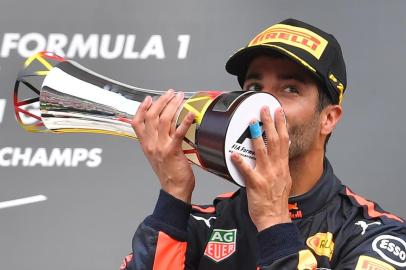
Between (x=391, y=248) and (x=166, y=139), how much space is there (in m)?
0.40

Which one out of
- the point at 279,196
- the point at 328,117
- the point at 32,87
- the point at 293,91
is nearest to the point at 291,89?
the point at 293,91

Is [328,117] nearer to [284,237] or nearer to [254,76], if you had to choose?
[254,76]

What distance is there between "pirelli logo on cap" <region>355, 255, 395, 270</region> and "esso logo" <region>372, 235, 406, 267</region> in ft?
0.03

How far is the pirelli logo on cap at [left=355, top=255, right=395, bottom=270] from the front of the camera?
0.90 meters

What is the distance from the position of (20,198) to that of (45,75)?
828 millimetres

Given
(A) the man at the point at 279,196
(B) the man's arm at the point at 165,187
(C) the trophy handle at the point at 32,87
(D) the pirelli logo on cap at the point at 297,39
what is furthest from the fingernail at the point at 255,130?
(C) the trophy handle at the point at 32,87

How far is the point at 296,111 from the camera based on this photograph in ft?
3.30

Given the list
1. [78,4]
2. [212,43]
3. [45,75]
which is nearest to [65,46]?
[78,4]

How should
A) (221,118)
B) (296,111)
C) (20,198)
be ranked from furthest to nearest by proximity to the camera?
(20,198), (296,111), (221,118)

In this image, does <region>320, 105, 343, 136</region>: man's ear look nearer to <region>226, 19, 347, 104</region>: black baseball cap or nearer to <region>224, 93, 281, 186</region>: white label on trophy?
<region>226, 19, 347, 104</region>: black baseball cap

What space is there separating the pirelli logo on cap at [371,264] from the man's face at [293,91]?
211 millimetres

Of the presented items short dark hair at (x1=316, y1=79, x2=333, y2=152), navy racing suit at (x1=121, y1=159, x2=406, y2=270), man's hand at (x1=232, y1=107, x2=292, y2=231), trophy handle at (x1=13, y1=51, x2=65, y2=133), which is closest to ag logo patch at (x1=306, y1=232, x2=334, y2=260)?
navy racing suit at (x1=121, y1=159, x2=406, y2=270)

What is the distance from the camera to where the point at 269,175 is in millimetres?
872

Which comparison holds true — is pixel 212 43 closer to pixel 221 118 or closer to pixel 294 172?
pixel 294 172
